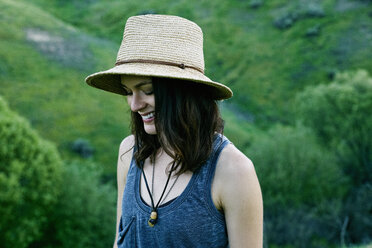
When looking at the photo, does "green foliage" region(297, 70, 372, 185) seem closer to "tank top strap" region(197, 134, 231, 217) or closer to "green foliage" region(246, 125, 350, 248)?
"green foliage" region(246, 125, 350, 248)

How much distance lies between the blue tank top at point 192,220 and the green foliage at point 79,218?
24879 millimetres

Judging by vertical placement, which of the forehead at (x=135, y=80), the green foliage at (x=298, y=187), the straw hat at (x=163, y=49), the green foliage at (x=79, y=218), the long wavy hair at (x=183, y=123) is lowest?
the green foliage at (x=298, y=187)

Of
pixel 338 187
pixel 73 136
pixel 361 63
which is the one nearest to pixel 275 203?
pixel 338 187

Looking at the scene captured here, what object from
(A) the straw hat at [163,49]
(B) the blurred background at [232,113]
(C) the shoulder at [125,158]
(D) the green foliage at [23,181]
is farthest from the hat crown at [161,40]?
(D) the green foliage at [23,181]

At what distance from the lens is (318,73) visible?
4394 centimetres

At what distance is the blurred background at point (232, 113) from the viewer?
81.3 feet

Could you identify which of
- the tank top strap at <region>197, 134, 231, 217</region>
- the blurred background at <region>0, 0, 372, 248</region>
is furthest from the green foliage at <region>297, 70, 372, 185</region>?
the tank top strap at <region>197, 134, 231, 217</region>

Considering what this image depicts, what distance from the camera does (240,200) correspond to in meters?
1.84

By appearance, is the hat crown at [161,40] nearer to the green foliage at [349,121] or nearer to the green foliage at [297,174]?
the green foliage at [297,174]

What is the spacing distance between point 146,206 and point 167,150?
29 cm

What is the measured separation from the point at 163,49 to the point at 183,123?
1.29 ft

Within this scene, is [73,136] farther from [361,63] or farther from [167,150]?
[167,150]

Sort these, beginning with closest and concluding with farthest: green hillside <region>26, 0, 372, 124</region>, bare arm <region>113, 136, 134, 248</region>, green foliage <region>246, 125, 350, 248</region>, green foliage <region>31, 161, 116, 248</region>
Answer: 1. bare arm <region>113, 136, 134, 248</region>
2. green foliage <region>31, 161, 116, 248</region>
3. green foliage <region>246, 125, 350, 248</region>
4. green hillside <region>26, 0, 372, 124</region>

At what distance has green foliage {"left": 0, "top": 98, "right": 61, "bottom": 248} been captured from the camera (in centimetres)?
2162
